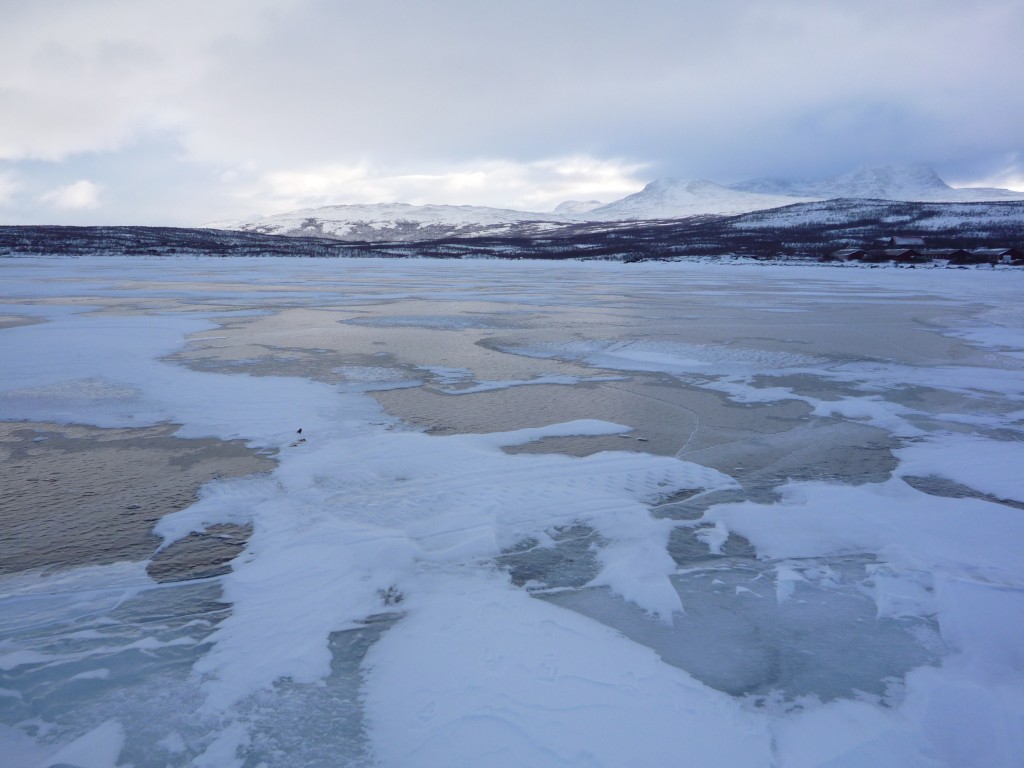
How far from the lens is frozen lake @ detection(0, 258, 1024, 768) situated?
7.49ft

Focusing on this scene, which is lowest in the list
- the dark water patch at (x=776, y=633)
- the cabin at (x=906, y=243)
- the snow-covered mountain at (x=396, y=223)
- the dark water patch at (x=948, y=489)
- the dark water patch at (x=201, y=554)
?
the dark water patch at (x=776, y=633)

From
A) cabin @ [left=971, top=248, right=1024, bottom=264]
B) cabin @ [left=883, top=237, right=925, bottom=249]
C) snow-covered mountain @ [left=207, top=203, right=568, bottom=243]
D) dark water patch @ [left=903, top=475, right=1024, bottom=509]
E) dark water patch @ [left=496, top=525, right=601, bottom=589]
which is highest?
snow-covered mountain @ [left=207, top=203, right=568, bottom=243]

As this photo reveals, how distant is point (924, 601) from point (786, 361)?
5.99m

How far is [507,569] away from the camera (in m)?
3.31

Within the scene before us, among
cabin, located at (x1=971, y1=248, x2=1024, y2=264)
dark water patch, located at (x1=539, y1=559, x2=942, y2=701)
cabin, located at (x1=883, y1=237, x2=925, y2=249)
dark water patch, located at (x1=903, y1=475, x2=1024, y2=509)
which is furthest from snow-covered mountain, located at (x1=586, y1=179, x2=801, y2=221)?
dark water patch, located at (x1=539, y1=559, x2=942, y2=701)

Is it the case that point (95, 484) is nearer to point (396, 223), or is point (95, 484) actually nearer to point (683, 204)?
point (396, 223)

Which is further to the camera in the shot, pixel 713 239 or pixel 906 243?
pixel 713 239

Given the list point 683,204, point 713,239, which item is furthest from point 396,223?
point 713,239

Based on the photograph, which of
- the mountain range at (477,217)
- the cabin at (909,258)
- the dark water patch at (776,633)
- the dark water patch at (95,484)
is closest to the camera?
the dark water patch at (776,633)

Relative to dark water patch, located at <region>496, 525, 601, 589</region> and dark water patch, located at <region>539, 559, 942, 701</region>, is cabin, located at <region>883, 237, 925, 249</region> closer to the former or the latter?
dark water patch, located at <region>539, 559, 942, 701</region>

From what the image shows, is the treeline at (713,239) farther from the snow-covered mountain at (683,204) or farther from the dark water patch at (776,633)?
the dark water patch at (776,633)

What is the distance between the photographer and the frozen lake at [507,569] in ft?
7.49

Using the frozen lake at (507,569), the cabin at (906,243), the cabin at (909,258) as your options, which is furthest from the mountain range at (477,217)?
the frozen lake at (507,569)

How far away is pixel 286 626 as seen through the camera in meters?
2.83
